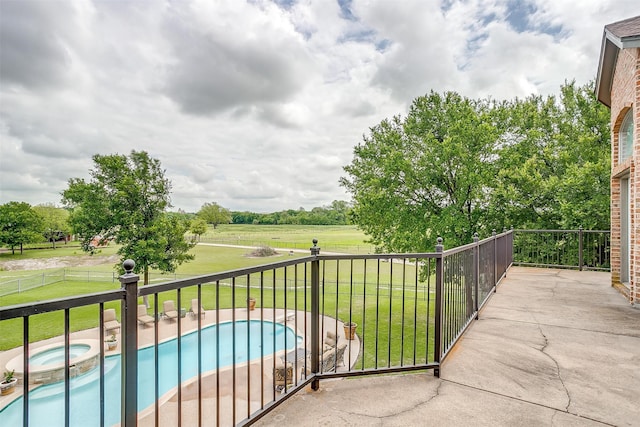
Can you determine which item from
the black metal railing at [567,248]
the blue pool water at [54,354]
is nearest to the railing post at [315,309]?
the black metal railing at [567,248]

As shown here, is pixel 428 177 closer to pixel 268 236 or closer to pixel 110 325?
pixel 110 325

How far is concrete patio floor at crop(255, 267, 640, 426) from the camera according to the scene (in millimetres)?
2105

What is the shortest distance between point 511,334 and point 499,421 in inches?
75.9

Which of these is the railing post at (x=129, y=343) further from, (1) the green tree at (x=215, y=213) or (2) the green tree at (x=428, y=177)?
(1) the green tree at (x=215, y=213)

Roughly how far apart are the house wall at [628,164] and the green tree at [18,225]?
47968 mm

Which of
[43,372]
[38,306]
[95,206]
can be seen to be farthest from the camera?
[95,206]

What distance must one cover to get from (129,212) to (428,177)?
677 inches

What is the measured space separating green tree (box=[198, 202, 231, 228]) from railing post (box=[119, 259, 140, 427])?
4409 centimetres

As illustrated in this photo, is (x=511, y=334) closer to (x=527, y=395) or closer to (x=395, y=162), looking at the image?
(x=527, y=395)

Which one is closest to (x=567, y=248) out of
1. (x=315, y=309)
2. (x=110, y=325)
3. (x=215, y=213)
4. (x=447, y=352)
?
(x=447, y=352)

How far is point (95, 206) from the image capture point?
18.9 metres

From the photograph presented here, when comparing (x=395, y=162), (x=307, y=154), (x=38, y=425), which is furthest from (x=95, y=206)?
(x=307, y=154)

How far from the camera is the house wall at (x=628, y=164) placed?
4.53m

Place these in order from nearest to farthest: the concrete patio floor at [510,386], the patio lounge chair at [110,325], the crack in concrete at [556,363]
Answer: the concrete patio floor at [510,386] < the crack in concrete at [556,363] < the patio lounge chair at [110,325]
